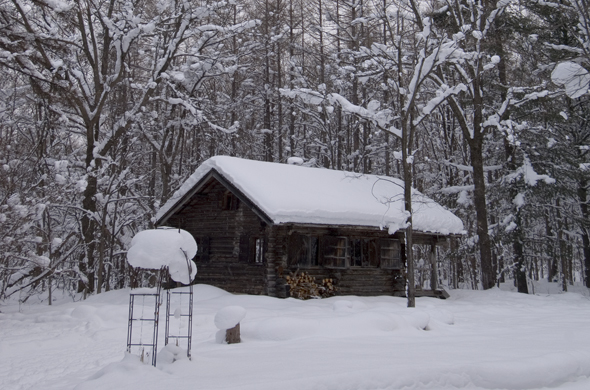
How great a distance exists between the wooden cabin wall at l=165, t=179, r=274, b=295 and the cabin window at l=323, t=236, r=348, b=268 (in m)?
2.29

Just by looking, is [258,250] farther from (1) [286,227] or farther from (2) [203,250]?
(2) [203,250]

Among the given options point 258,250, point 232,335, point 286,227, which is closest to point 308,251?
point 286,227

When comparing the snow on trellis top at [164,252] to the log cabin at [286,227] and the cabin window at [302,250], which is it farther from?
the cabin window at [302,250]

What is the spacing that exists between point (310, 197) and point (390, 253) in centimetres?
454

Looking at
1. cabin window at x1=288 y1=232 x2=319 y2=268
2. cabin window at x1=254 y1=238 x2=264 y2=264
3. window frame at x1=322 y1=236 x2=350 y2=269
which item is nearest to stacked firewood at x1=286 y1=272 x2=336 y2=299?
cabin window at x1=288 y1=232 x2=319 y2=268

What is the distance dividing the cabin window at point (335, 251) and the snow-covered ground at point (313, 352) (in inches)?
134

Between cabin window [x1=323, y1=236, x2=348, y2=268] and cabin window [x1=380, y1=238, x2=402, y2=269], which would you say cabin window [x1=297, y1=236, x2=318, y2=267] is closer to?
cabin window [x1=323, y1=236, x2=348, y2=268]

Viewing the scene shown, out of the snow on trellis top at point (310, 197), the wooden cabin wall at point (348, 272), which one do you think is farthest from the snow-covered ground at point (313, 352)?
the snow on trellis top at point (310, 197)

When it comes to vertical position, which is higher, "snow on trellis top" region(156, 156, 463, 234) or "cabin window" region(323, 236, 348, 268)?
"snow on trellis top" region(156, 156, 463, 234)

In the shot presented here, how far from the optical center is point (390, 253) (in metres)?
19.9

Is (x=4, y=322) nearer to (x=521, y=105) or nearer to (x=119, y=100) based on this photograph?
(x=119, y=100)

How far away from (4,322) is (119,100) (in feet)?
37.2

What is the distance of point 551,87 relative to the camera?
20281 mm

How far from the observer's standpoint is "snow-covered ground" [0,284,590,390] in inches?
265
